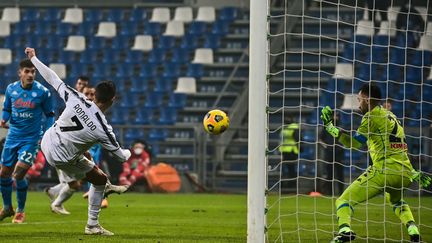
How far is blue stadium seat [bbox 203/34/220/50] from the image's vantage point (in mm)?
26172

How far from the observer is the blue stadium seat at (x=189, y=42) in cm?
2614

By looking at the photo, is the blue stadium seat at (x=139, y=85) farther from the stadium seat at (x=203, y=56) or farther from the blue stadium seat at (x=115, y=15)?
the blue stadium seat at (x=115, y=15)

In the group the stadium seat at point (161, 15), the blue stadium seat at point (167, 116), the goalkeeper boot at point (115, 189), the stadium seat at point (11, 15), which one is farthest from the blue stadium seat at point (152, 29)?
the goalkeeper boot at point (115, 189)

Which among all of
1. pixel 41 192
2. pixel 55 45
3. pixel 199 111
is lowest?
pixel 41 192

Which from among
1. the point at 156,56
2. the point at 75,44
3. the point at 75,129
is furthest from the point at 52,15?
the point at 75,129

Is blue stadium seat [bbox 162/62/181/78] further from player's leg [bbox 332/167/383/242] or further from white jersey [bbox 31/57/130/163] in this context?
player's leg [bbox 332/167/383/242]

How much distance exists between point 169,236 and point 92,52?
1729cm

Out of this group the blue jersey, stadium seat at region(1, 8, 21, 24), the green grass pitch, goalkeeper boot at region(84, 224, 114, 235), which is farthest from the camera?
stadium seat at region(1, 8, 21, 24)

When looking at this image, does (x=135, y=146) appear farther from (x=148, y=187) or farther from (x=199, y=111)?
(x=199, y=111)

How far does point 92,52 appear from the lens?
26.9 meters

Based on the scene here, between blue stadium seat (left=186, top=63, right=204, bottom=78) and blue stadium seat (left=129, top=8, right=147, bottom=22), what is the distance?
254 centimetres

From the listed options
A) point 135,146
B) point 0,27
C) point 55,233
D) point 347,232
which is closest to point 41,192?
A: point 135,146

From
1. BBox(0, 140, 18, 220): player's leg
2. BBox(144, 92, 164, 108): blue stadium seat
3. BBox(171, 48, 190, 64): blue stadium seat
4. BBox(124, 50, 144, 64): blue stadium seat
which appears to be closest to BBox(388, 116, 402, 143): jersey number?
BBox(0, 140, 18, 220): player's leg

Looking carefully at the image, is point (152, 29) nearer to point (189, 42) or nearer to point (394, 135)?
point (189, 42)
